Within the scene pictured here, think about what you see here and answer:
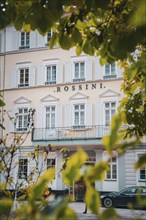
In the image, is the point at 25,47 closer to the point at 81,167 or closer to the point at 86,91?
the point at 86,91

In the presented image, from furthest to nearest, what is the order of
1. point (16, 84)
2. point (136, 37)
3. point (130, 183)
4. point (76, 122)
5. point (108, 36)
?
point (16, 84) → point (76, 122) → point (130, 183) → point (108, 36) → point (136, 37)

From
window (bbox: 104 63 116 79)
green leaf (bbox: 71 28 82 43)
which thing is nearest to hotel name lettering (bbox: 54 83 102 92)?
window (bbox: 104 63 116 79)

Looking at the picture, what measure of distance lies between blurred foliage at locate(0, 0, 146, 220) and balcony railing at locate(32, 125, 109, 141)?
19362 mm

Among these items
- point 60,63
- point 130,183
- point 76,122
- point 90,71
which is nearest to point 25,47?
point 60,63

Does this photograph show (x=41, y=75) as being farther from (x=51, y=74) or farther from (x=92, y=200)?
(x=92, y=200)

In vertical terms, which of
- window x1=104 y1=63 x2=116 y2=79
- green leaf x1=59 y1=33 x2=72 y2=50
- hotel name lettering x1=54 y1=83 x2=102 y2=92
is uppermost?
window x1=104 y1=63 x2=116 y2=79

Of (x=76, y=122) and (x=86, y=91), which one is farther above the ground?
(x=86, y=91)

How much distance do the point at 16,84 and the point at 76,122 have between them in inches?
213

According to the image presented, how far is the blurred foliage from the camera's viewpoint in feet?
2.16

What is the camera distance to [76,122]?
22.4 meters

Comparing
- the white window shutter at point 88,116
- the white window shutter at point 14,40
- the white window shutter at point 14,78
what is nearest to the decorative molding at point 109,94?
the white window shutter at point 88,116

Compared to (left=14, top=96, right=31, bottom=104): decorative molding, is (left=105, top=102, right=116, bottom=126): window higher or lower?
lower

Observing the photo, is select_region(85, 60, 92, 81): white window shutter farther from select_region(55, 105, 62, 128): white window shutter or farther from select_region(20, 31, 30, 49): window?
select_region(20, 31, 30, 49): window

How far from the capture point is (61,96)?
23.3m
